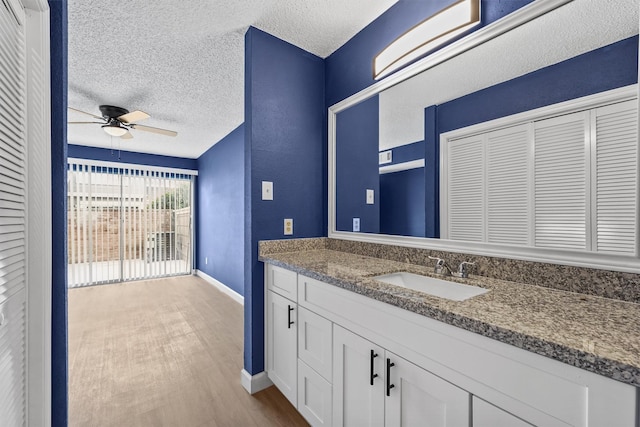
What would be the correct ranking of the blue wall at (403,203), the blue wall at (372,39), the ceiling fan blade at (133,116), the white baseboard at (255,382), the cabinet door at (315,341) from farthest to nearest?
the ceiling fan blade at (133,116)
the white baseboard at (255,382)
the blue wall at (403,203)
the cabinet door at (315,341)
the blue wall at (372,39)

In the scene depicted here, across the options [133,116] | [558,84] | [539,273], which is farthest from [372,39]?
[133,116]

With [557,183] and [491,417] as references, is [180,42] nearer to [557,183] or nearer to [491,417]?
[557,183]

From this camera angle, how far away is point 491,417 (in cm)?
77

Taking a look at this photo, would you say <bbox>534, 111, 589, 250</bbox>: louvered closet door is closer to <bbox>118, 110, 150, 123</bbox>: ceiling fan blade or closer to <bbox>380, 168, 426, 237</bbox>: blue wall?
<bbox>380, 168, 426, 237</bbox>: blue wall

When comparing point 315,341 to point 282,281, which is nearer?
point 315,341

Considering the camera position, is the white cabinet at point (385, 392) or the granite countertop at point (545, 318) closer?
the granite countertop at point (545, 318)

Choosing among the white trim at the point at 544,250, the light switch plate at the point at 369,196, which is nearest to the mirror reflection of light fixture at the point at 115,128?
the light switch plate at the point at 369,196

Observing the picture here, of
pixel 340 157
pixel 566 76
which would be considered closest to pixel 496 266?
pixel 566 76

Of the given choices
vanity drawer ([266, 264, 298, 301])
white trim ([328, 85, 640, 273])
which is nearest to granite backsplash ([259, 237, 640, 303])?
white trim ([328, 85, 640, 273])

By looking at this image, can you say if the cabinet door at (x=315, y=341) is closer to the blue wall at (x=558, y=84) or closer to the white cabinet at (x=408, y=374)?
the white cabinet at (x=408, y=374)

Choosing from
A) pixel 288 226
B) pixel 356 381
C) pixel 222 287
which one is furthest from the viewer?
pixel 222 287

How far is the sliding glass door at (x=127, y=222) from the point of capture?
4.72 m

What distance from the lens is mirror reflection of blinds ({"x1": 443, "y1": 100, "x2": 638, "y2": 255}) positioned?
0.96 metres

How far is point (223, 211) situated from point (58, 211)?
358 centimetres
